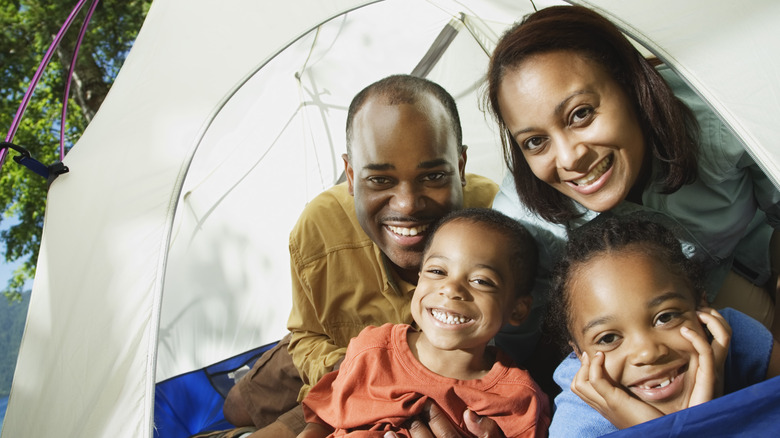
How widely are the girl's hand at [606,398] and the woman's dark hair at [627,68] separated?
0.45 meters

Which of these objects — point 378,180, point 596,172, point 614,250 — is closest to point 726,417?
point 614,250

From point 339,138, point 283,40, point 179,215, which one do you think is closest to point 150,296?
point 283,40

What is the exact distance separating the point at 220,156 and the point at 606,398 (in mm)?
1450

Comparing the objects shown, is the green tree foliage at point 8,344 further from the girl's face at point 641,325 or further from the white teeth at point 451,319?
the girl's face at point 641,325

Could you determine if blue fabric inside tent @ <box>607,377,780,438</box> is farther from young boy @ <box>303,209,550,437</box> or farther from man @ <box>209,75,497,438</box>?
man @ <box>209,75,497,438</box>

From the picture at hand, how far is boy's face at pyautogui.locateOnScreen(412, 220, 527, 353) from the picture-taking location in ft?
4.31

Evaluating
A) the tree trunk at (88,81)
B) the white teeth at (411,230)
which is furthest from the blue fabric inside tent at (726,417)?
the tree trunk at (88,81)

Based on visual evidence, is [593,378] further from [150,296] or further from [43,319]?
[43,319]

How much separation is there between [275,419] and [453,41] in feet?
4.77

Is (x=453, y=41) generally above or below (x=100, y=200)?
above

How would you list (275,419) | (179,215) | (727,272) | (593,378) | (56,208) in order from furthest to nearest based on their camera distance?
1. (179,215)
2. (275,419)
3. (56,208)
4. (727,272)
5. (593,378)

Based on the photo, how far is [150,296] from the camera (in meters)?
1.36

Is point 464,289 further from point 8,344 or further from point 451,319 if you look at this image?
point 8,344

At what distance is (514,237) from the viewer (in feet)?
4.68
